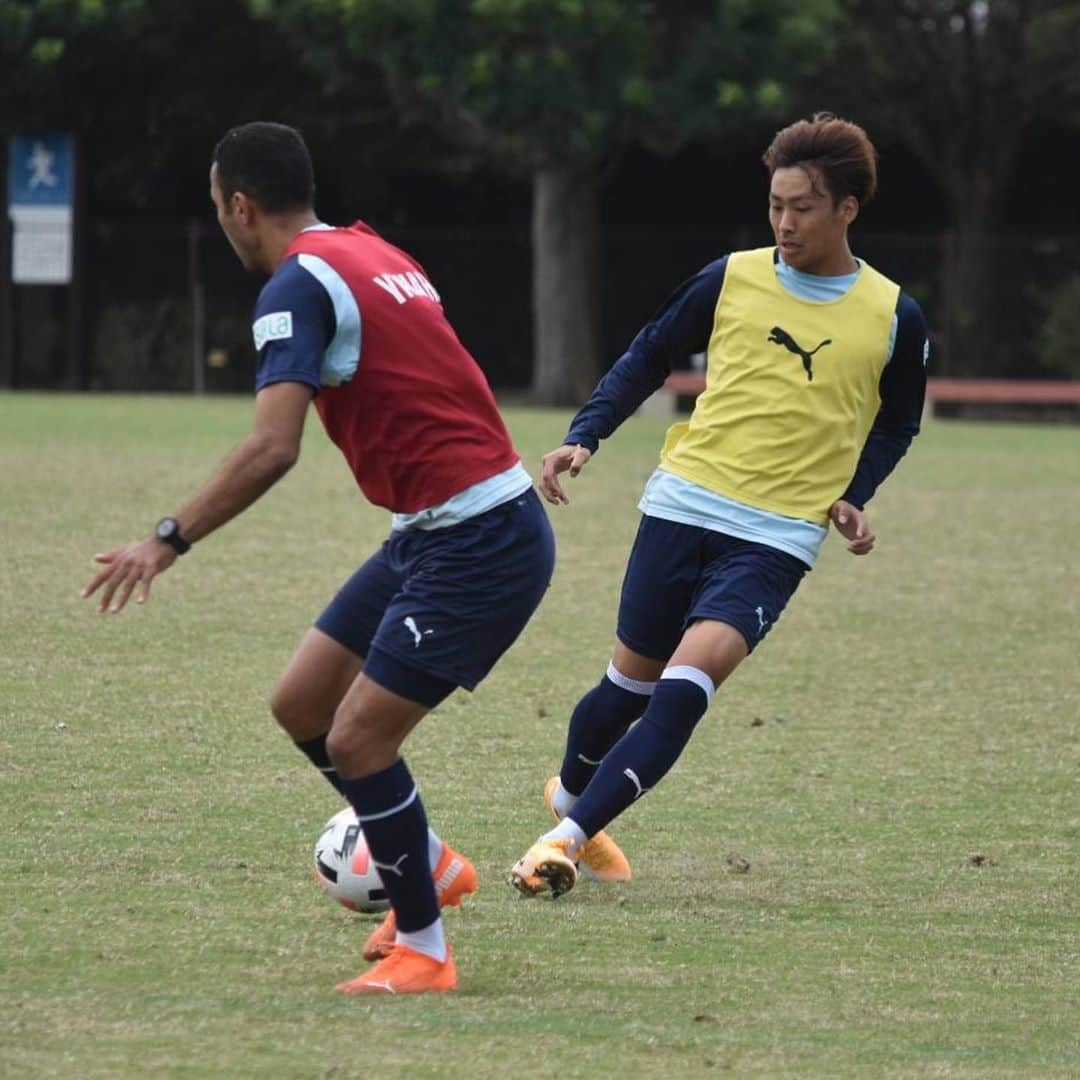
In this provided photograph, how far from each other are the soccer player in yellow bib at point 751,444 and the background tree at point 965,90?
86.7 ft

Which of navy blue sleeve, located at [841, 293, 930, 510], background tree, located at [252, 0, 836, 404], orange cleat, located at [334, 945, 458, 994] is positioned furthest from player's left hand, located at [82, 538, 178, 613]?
background tree, located at [252, 0, 836, 404]

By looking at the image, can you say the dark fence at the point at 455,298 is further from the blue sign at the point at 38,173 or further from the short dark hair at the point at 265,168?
the short dark hair at the point at 265,168

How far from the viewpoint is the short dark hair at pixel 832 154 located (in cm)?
610

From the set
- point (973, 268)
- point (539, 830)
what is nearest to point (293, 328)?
point (539, 830)

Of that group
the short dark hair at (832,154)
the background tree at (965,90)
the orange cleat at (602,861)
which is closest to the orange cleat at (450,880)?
the orange cleat at (602,861)

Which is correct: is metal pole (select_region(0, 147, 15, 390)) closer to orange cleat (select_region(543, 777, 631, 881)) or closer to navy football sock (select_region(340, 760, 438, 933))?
orange cleat (select_region(543, 777, 631, 881))

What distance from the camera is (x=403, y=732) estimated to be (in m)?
5.18

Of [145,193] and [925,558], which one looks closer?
[925,558]

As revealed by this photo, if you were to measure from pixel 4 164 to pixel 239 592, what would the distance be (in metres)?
22.3

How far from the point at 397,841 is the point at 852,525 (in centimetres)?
165

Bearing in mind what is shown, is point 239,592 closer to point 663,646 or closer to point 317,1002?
point 663,646

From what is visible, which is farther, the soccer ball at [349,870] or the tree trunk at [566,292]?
the tree trunk at [566,292]

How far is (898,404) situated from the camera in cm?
636

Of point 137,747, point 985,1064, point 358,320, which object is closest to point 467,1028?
point 985,1064
